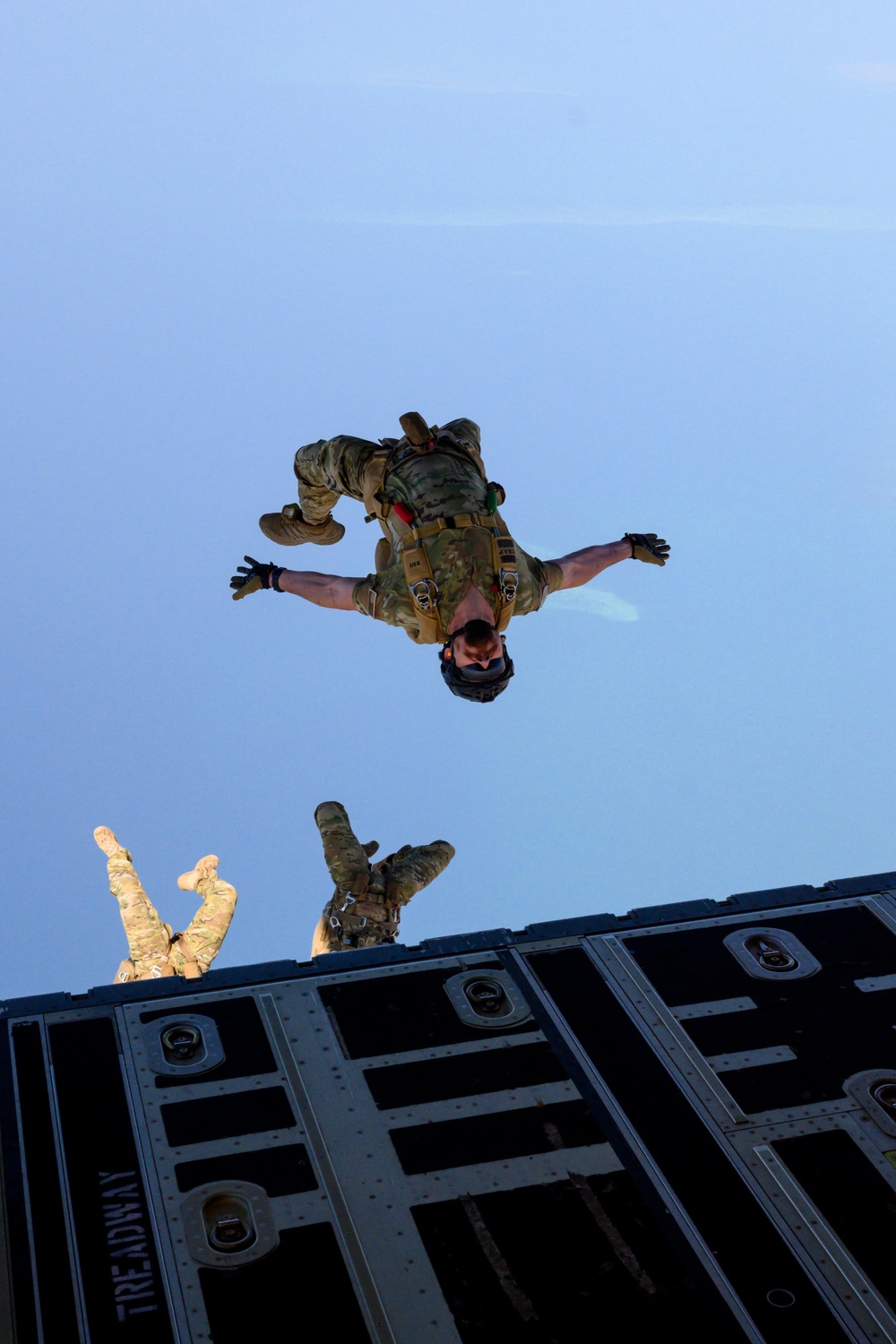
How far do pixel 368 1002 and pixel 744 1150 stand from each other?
4.06m

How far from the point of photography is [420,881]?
1880cm

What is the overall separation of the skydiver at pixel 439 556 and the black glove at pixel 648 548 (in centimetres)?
1

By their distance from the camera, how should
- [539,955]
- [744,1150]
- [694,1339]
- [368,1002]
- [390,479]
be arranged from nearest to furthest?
[694,1339], [744,1150], [368,1002], [539,955], [390,479]

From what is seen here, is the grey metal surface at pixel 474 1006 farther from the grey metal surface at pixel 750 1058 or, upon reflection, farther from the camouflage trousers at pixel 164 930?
the camouflage trousers at pixel 164 930

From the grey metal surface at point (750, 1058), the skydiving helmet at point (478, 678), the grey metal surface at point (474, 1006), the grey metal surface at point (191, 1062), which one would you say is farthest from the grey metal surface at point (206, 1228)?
the skydiving helmet at point (478, 678)

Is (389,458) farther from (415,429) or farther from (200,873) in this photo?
(200,873)

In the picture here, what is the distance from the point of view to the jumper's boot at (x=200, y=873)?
2195 cm

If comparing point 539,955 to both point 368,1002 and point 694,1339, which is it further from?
point 694,1339

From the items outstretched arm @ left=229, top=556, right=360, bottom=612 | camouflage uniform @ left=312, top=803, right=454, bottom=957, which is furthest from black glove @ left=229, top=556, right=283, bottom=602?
camouflage uniform @ left=312, top=803, right=454, bottom=957

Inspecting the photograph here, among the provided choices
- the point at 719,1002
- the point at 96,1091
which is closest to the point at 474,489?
the point at 719,1002

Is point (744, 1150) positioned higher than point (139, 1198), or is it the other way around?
point (139, 1198)

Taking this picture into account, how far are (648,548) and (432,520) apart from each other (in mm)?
3444

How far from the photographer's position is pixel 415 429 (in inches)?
618

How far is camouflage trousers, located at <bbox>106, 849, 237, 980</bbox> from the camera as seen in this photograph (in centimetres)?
1991
